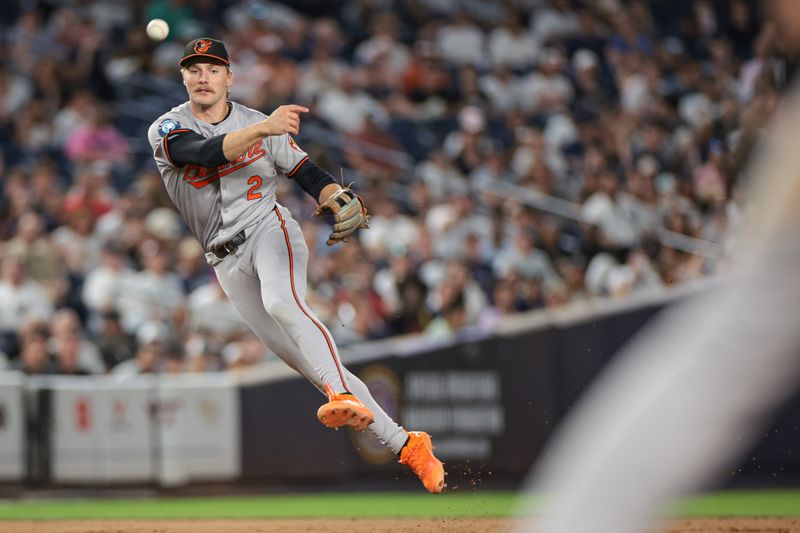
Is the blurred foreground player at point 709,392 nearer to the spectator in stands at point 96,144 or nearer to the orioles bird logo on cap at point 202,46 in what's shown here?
the orioles bird logo on cap at point 202,46

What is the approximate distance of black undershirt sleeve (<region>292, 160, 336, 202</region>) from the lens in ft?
17.9

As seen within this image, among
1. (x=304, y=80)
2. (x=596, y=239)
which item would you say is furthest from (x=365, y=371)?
(x=304, y=80)

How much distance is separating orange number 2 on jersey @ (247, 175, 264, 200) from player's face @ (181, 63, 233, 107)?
0.39 meters

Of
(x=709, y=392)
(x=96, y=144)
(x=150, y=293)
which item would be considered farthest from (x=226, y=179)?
(x=96, y=144)

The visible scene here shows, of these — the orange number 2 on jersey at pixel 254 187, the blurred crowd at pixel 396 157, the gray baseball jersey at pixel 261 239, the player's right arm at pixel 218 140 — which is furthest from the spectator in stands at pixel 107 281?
the player's right arm at pixel 218 140

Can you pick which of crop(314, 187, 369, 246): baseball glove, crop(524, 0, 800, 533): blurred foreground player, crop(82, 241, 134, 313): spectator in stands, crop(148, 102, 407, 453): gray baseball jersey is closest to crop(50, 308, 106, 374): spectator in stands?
crop(82, 241, 134, 313): spectator in stands

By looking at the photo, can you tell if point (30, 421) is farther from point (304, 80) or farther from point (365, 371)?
point (304, 80)

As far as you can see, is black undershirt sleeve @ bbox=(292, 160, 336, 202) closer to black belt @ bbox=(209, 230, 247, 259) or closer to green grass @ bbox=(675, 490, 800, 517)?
black belt @ bbox=(209, 230, 247, 259)

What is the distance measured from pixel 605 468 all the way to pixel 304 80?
1086 centimetres

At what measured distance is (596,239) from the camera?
10.8 m

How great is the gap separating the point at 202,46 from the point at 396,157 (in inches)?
288

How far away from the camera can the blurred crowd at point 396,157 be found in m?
10.3

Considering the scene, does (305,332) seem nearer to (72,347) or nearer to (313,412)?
(313,412)

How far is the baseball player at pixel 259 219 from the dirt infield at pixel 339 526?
1295 millimetres
